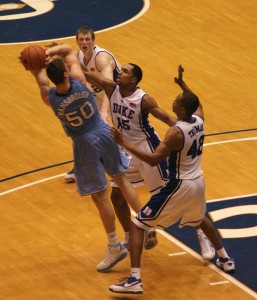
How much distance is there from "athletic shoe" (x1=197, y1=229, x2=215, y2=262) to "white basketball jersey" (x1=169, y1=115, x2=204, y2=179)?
3.62 ft

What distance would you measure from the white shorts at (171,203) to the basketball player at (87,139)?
62 centimetres

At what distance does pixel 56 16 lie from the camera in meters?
21.3

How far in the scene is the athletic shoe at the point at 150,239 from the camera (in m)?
12.5

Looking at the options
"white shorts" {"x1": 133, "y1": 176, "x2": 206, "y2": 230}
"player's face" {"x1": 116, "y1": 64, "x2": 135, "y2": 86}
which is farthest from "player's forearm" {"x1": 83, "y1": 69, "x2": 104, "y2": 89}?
"white shorts" {"x1": 133, "y1": 176, "x2": 206, "y2": 230}

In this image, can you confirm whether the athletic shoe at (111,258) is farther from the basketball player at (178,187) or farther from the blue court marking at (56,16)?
the blue court marking at (56,16)

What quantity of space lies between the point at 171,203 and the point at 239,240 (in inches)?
63.2

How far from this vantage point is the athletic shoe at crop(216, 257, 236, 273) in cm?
1239

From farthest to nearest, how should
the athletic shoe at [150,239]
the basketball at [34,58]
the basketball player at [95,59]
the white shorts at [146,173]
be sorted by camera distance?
the basketball player at [95,59], the white shorts at [146,173], the athletic shoe at [150,239], the basketball at [34,58]

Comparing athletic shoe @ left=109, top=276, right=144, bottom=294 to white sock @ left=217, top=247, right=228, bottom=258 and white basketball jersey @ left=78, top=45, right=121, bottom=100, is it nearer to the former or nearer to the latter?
white sock @ left=217, top=247, right=228, bottom=258

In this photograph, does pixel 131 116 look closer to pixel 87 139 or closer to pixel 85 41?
pixel 87 139

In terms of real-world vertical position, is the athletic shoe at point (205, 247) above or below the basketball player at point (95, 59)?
below

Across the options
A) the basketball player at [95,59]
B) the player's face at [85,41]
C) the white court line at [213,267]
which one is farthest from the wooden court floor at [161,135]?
the player's face at [85,41]

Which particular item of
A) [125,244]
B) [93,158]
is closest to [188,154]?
[93,158]

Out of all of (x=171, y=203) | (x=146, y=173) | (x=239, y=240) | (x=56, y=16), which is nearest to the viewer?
(x=171, y=203)
